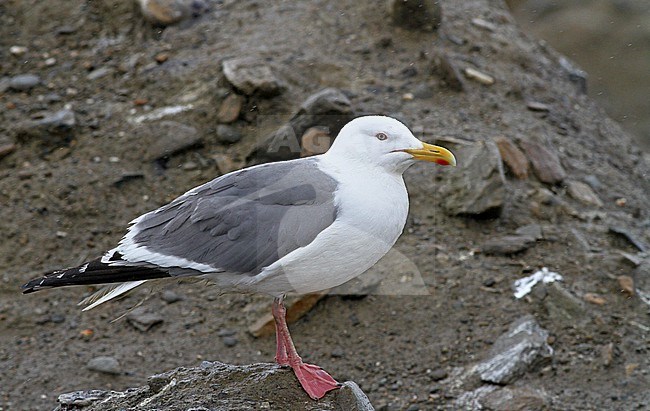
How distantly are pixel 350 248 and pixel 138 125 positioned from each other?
3.81 metres

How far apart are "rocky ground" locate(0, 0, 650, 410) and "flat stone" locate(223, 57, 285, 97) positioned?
2 centimetres

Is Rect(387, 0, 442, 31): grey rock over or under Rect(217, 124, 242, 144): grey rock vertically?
over

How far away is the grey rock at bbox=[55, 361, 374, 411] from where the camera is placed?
448 cm

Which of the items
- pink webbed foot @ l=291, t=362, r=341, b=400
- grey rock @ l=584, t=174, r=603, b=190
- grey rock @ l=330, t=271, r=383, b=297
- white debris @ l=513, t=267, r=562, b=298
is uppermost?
pink webbed foot @ l=291, t=362, r=341, b=400

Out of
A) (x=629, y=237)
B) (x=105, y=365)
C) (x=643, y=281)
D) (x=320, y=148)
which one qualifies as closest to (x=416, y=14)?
(x=320, y=148)

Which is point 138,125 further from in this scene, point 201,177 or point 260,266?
point 260,266

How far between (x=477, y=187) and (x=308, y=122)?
1.29 m

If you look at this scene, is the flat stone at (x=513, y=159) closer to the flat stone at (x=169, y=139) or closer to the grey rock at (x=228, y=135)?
the grey rock at (x=228, y=135)

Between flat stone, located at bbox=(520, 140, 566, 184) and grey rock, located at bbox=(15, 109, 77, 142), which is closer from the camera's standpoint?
flat stone, located at bbox=(520, 140, 566, 184)

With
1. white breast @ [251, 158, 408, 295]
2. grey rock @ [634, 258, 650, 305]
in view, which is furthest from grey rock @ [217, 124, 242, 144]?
grey rock @ [634, 258, 650, 305]

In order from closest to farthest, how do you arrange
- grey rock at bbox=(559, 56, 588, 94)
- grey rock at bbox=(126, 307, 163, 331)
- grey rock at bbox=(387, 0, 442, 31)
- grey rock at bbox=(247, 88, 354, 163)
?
1. grey rock at bbox=(126, 307, 163, 331)
2. grey rock at bbox=(247, 88, 354, 163)
3. grey rock at bbox=(387, 0, 442, 31)
4. grey rock at bbox=(559, 56, 588, 94)

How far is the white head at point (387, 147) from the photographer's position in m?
4.57

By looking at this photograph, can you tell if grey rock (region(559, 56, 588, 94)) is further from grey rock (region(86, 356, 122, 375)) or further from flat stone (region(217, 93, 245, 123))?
grey rock (region(86, 356, 122, 375))

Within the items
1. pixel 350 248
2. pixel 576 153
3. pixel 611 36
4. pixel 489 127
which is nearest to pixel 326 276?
pixel 350 248
